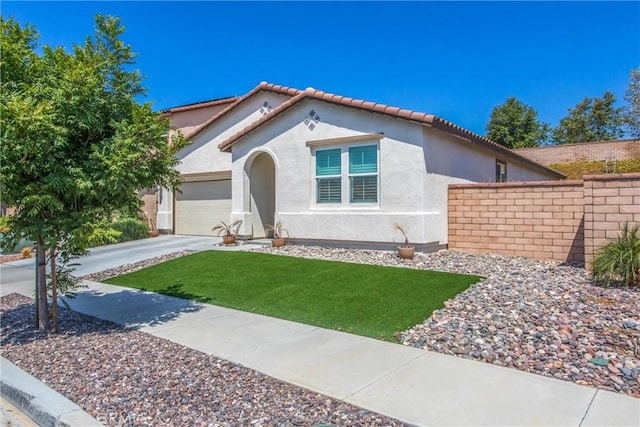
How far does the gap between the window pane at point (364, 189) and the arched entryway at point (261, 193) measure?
4.22 metres

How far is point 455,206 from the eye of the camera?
42.0 ft

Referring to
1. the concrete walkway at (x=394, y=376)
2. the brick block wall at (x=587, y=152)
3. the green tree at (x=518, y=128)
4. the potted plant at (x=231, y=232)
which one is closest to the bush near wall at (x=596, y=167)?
the brick block wall at (x=587, y=152)

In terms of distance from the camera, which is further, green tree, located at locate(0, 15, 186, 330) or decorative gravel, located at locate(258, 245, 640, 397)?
green tree, located at locate(0, 15, 186, 330)

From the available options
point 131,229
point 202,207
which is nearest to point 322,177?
point 202,207

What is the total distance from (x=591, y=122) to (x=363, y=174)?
3604 centimetres

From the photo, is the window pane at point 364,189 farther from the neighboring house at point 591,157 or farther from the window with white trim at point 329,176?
the neighboring house at point 591,157

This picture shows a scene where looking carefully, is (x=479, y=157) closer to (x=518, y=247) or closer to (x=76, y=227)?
(x=518, y=247)

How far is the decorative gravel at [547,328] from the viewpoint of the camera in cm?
479

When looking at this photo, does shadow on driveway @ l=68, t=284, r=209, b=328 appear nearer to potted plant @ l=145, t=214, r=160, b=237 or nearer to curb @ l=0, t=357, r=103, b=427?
curb @ l=0, t=357, r=103, b=427

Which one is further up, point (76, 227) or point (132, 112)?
point (132, 112)

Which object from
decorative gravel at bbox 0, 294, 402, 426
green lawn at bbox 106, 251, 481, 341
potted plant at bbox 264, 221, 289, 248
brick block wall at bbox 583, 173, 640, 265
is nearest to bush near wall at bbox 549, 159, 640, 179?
brick block wall at bbox 583, 173, 640, 265

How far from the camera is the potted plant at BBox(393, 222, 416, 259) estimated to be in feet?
36.8

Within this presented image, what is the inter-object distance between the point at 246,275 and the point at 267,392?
5853 mm

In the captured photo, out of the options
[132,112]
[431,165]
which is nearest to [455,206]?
[431,165]
